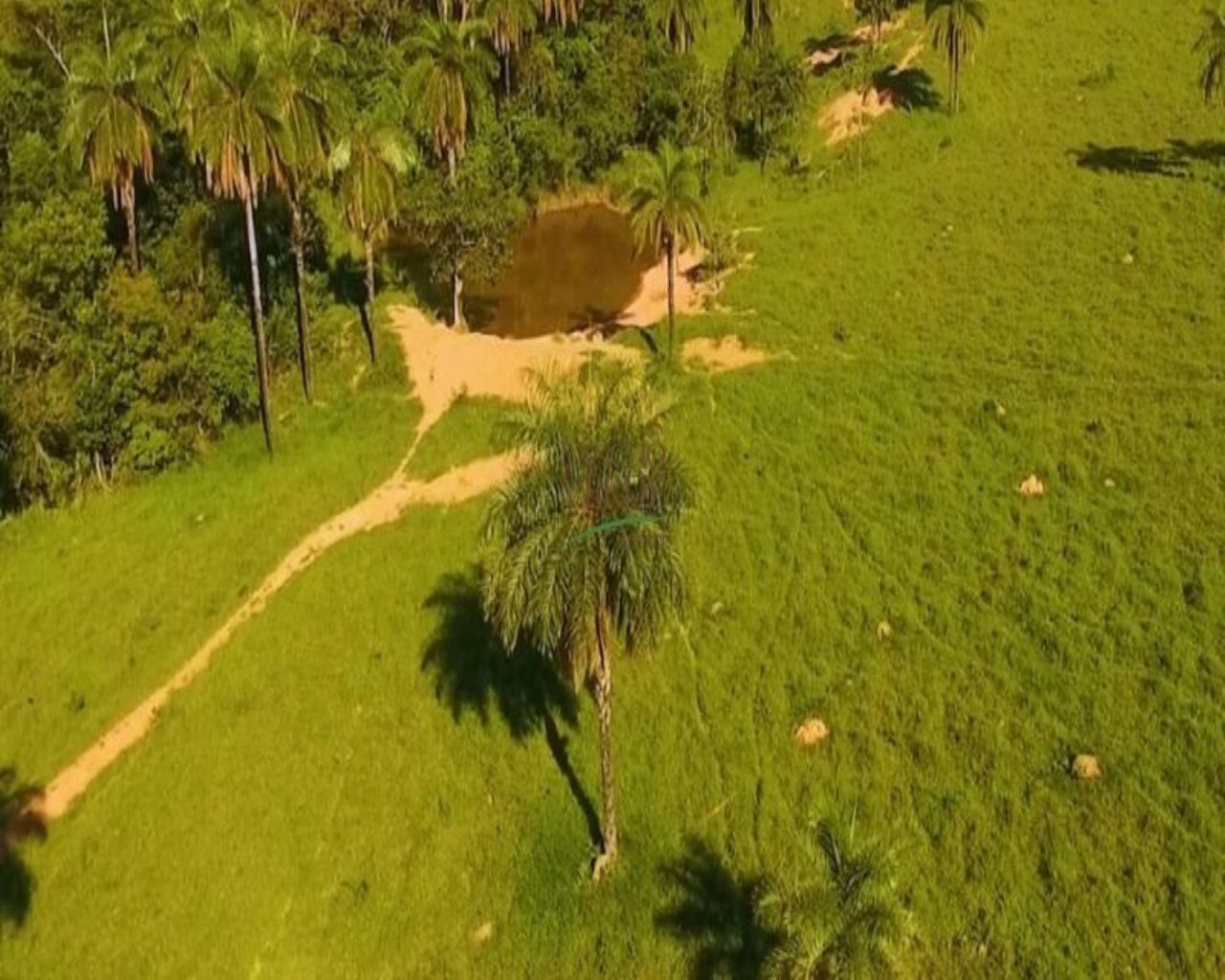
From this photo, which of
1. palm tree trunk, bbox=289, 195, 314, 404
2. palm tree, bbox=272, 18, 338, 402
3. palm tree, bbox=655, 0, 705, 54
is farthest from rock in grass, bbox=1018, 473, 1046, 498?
palm tree, bbox=655, 0, 705, 54

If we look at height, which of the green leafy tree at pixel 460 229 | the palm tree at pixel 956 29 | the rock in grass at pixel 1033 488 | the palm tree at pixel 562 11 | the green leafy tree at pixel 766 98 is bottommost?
the rock in grass at pixel 1033 488

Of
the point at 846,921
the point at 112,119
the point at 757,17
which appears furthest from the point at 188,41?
the point at 846,921

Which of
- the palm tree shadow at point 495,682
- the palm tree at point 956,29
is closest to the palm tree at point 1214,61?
the palm tree at point 956,29

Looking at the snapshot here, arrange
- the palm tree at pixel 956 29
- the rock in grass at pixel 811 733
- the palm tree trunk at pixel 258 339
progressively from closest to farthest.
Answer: the rock in grass at pixel 811 733, the palm tree trunk at pixel 258 339, the palm tree at pixel 956 29

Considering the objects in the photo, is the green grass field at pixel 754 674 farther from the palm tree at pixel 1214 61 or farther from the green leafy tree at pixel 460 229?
the palm tree at pixel 1214 61

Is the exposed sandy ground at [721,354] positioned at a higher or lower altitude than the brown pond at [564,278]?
lower

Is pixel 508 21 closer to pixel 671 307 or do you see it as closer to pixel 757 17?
pixel 757 17
